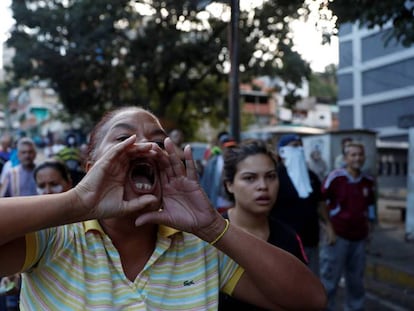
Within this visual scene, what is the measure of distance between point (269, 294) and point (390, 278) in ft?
19.3

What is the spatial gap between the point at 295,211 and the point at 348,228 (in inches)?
33.7

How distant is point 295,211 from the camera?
4.28 m

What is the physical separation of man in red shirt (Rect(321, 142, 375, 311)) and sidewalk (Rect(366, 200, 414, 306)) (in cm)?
132

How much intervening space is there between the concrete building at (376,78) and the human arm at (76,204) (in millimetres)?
1961

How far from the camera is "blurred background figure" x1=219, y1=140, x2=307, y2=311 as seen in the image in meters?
2.56

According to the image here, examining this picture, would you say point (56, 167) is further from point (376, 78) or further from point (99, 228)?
point (376, 78)

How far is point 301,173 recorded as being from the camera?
463 cm

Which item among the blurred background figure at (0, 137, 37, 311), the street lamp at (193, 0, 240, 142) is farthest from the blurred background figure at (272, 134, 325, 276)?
the blurred background figure at (0, 137, 37, 311)

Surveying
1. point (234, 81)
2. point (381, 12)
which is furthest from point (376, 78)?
point (381, 12)

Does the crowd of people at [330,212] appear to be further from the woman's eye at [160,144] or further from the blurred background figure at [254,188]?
the woman's eye at [160,144]

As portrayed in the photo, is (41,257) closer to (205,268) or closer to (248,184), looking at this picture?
(205,268)

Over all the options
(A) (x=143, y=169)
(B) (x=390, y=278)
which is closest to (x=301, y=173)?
(B) (x=390, y=278)

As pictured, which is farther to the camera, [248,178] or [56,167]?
[56,167]

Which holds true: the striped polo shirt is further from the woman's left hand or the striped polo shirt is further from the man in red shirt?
the man in red shirt
